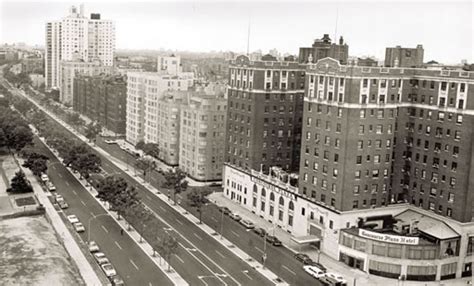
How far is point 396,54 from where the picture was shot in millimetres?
111188

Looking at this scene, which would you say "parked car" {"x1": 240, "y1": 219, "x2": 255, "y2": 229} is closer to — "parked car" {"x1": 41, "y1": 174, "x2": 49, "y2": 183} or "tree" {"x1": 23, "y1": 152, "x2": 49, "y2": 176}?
"tree" {"x1": 23, "y1": 152, "x2": 49, "y2": 176}

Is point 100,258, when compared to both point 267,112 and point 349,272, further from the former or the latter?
point 267,112

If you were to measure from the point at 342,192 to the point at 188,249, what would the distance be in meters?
28.8

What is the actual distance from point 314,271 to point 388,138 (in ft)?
94.4

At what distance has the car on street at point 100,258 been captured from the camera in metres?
92.4

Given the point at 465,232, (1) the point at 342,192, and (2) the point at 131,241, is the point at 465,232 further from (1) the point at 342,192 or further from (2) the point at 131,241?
(2) the point at 131,241

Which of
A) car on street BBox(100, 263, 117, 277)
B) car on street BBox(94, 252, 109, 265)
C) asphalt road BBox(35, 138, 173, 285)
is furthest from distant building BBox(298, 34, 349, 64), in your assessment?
car on street BBox(100, 263, 117, 277)

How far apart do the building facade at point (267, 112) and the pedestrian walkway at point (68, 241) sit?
139ft

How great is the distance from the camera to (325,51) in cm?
12444

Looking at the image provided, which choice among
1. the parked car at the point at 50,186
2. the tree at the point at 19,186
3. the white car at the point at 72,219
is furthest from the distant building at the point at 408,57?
the tree at the point at 19,186

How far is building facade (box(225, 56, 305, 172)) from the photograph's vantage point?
127812 millimetres

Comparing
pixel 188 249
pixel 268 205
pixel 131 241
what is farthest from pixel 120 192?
pixel 268 205

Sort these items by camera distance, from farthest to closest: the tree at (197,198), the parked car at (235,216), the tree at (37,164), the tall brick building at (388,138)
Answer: the tree at (37,164)
the parked car at (235,216)
the tree at (197,198)
the tall brick building at (388,138)

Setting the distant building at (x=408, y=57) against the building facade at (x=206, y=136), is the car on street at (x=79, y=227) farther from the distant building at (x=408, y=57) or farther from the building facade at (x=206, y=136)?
the distant building at (x=408, y=57)
